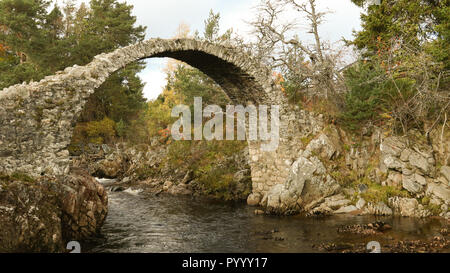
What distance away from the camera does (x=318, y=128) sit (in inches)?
467

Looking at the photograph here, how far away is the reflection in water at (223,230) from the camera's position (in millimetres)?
7520

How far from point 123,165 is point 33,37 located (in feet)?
34.0

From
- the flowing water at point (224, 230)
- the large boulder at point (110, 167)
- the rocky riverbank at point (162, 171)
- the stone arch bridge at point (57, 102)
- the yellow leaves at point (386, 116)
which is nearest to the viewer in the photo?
the stone arch bridge at point (57, 102)

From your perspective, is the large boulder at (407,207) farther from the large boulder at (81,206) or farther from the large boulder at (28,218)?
the large boulder at (28,218)

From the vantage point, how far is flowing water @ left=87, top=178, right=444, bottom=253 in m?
7.51

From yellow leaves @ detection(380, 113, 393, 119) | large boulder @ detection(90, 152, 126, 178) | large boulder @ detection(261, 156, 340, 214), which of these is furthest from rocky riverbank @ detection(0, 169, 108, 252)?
large boulder @ detection(90, 152, 126, 178)

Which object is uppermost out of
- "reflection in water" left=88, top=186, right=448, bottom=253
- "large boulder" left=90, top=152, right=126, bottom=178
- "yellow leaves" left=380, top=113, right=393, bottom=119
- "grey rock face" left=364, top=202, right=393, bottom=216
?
"yellow leaves" left=380, top=113, right=393, bottom=119

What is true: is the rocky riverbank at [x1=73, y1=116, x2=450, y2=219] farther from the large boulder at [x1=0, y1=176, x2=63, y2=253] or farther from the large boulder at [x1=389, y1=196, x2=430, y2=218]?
the large boulder at [x1=0, y1=176, x2=63, y2=253]

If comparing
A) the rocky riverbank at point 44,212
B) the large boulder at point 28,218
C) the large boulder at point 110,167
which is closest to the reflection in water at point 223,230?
the rocky riverbank at point 44,212

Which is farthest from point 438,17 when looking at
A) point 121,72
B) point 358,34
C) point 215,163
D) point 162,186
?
point 121,72

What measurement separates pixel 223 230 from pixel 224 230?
0.10 ft

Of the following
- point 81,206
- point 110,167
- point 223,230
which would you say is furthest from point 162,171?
point 81,206

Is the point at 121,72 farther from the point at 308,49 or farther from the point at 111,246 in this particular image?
the point at 111,246

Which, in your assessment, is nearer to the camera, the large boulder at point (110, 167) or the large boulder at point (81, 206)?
the large boulder at point (81, 206)
